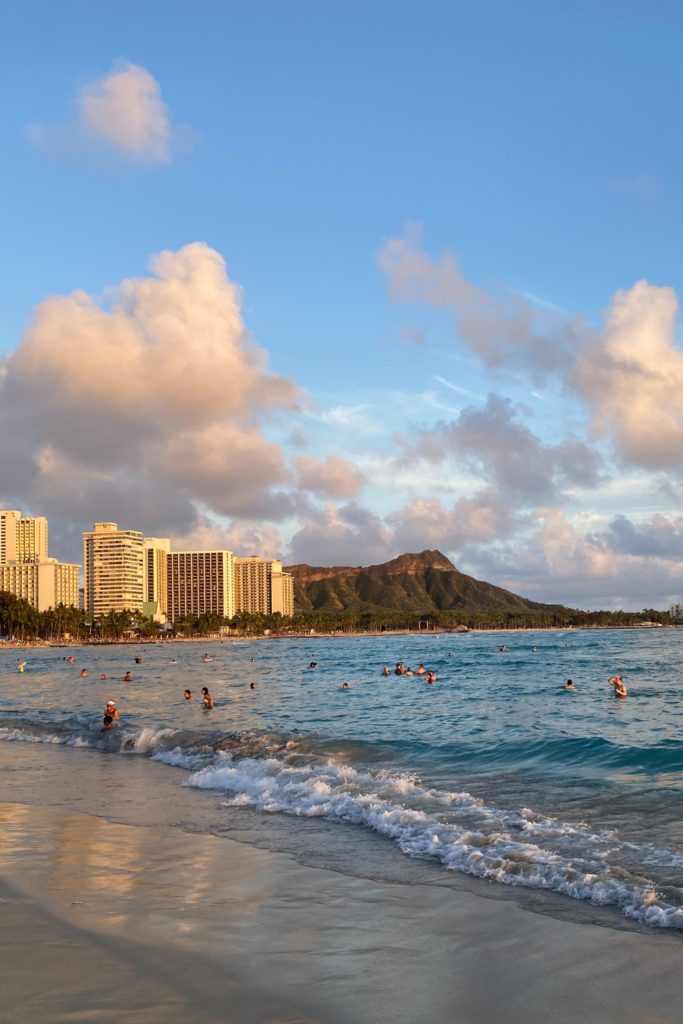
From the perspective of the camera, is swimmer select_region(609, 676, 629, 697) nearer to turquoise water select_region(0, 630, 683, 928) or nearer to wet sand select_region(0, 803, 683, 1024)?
turquoise water select_region(0, 630, 683, 928)

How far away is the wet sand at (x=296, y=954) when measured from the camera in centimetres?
576

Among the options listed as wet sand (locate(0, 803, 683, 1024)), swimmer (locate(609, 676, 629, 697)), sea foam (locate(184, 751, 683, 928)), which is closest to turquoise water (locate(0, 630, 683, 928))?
sea foam (locate(184, 751, 683, 928))

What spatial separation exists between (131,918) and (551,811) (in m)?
7.35

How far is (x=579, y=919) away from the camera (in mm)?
7852

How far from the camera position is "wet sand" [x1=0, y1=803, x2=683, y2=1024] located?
5762 millimetres

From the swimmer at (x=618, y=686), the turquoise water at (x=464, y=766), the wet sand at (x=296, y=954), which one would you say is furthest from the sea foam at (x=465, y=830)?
the swimmer at (x=618, y=686)

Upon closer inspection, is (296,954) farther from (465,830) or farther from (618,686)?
(618,686)

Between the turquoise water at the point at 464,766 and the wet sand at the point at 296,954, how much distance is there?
4.39ft

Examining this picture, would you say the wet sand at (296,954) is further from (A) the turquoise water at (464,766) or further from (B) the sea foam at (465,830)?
(A) the turquoise water at (464,766)

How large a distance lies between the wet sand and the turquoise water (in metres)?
1.34

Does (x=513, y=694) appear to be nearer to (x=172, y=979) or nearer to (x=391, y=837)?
(x=391, y=837)

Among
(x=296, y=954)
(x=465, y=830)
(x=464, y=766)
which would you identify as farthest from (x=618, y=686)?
(x=296, y=954)

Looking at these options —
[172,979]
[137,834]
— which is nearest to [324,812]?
[137,834]

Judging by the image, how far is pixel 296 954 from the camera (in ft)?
22.7
